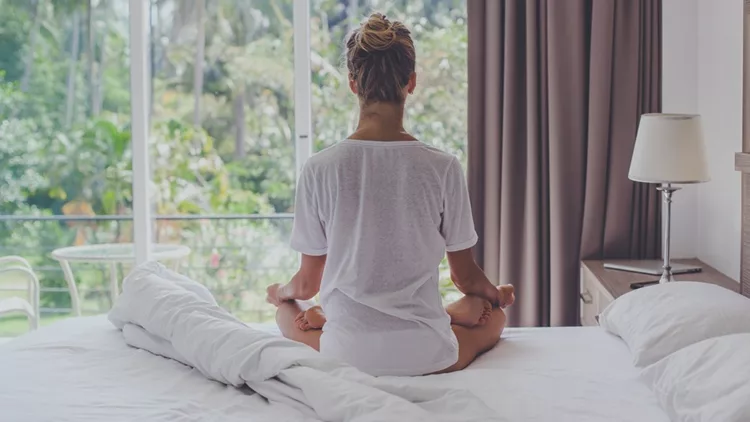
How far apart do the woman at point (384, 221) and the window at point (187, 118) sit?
176cm

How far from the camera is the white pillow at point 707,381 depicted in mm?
1625

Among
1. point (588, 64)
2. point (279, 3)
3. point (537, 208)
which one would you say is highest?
point (279, 3)

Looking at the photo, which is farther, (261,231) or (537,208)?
(261,231)

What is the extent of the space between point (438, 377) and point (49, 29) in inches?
111

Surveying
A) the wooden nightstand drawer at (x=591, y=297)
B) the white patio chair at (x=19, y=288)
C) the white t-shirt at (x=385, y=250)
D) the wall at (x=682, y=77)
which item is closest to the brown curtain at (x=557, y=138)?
the wall at (x=682, y=77)

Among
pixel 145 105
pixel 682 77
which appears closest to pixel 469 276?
pixel 682 77

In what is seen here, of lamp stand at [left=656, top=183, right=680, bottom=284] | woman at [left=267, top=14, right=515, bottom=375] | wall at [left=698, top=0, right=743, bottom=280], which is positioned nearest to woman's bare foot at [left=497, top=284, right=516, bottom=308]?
woman at [left=267, top=14, right=515, bottom=375]

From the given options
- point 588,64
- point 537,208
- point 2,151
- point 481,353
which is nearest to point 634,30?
point 588,64

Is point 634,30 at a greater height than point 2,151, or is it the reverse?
point 634,30

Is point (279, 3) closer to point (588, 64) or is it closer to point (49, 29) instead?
point (49, 29)

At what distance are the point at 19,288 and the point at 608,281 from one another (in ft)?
9.22

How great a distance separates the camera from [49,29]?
4.19 metres

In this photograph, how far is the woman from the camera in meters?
2.21

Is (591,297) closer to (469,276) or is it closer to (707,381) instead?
(469,276)
